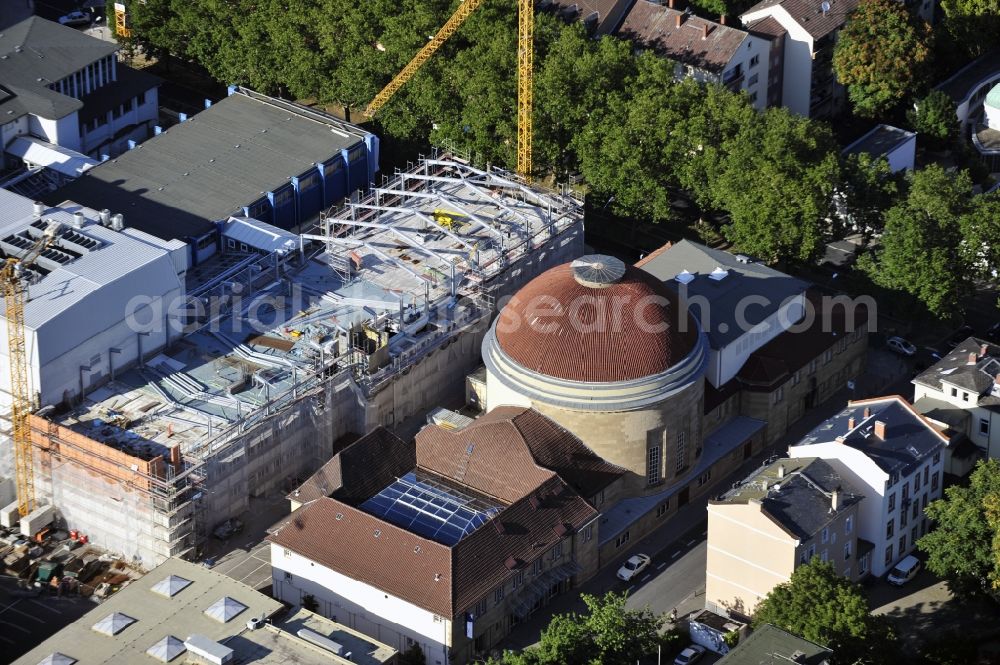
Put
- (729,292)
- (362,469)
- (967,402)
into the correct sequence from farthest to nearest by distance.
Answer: (729,292) → (967,402) → (362,469)

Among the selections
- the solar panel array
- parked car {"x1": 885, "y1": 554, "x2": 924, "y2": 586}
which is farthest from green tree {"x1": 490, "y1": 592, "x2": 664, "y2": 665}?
parked car {"x1": 885, "y1": 554, "x2": 924, "y2": 586}

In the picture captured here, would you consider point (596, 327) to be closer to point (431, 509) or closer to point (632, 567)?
point (632, 567)

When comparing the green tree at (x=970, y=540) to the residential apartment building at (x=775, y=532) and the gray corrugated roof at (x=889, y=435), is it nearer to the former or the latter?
the gray corrugated roof at (x=889, y=435)

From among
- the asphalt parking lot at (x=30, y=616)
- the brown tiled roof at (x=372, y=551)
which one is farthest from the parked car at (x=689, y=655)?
the asphalt parking lot at (x=30, y=616)

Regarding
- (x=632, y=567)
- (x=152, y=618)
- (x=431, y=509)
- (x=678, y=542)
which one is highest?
(x=431, y=509)

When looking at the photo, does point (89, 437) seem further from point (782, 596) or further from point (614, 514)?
point (782, 596)

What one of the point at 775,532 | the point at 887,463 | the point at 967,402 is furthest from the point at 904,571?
the point at 967,402
